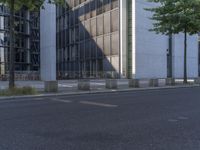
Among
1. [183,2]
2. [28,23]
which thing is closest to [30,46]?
[28,23]

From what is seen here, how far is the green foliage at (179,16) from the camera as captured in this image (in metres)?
33.3

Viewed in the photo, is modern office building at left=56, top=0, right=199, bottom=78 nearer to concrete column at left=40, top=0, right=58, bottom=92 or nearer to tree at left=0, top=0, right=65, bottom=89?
concrete column at left=40, top=0, right=58, bottom=92

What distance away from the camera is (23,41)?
65.5 meters

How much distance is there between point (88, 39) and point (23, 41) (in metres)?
13.6

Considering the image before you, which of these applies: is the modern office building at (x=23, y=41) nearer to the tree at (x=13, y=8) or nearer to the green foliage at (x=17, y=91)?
the tree at (x=13, y=8)

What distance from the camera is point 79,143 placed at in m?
7.71

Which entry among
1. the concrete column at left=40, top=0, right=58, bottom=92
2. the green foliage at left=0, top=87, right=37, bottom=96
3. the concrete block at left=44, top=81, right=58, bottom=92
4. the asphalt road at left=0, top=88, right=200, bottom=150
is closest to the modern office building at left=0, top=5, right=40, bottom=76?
the concrete column at left=40, top=0, right=58, bottom=92

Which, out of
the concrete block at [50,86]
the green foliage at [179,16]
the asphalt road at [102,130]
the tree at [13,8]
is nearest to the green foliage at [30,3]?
the tree at [13,8]

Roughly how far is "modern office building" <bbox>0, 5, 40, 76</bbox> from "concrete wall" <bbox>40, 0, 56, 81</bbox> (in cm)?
1517

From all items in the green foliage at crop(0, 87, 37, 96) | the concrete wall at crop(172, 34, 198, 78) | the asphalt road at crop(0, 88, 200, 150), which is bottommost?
the asphalt road at crop(0, 88, 200, 150)

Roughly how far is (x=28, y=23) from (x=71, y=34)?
25.7 feet

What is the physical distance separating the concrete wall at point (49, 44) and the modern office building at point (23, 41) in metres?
15.2

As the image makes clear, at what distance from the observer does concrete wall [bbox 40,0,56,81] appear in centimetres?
4303

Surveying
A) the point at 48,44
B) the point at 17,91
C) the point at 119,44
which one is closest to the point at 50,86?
the point at 17,91
